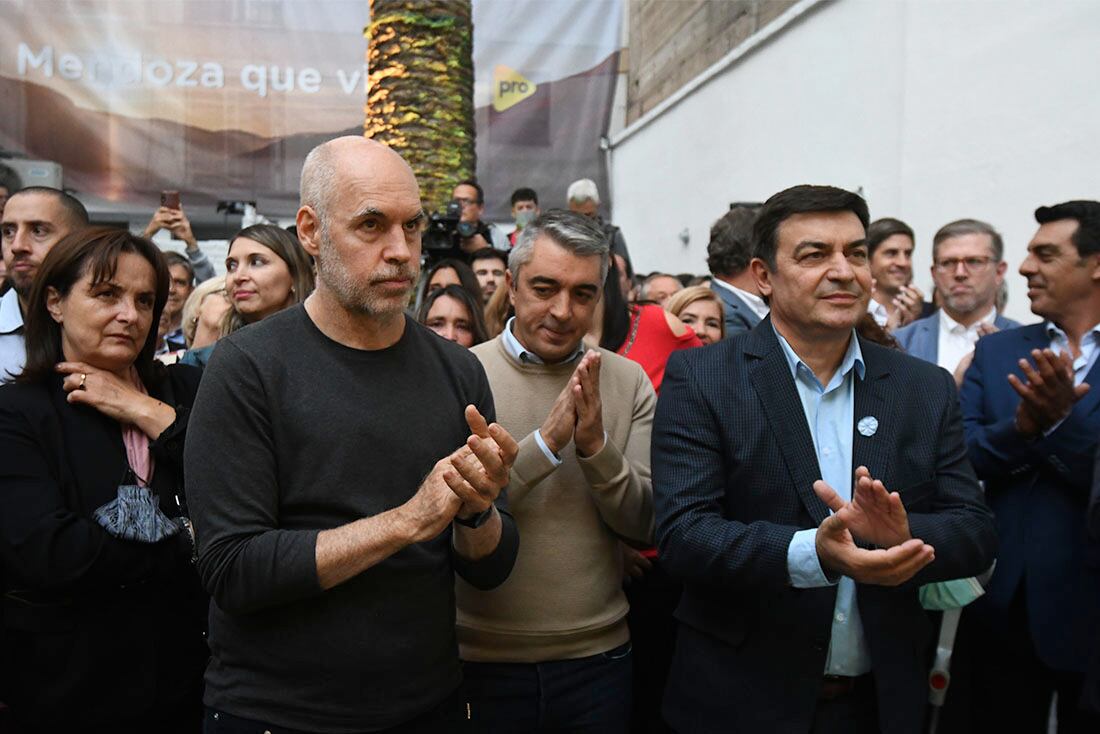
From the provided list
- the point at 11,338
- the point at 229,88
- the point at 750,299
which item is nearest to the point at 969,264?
the point at 750,299

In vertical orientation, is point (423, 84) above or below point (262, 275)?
above

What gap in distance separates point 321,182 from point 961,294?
127 inches

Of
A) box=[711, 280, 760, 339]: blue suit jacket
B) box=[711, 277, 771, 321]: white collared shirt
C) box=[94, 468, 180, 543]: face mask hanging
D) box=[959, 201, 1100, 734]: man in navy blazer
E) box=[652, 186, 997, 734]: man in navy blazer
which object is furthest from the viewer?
box=[711, 277, 771, 321]: white collared shirt

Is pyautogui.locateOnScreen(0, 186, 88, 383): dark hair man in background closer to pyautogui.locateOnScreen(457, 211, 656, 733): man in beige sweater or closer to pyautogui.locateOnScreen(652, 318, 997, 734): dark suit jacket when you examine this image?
pyautogui.locateOnScreen(457, 211, 656, 733): man in beige sweater

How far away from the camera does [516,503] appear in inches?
A: 92.4

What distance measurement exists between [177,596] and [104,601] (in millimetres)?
189

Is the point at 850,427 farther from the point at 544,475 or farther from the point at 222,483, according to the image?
the point at 222,483

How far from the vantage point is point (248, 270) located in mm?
3195

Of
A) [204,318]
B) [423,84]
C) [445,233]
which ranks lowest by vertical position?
[204,318]

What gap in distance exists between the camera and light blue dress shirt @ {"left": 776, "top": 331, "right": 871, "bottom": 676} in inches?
83.0

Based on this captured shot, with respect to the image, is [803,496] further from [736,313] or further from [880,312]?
[880,312]

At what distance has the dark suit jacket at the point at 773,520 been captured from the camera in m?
2.02

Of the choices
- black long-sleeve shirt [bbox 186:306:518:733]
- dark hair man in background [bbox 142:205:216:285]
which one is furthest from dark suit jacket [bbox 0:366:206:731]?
dark hair man in background [bbox 142:205:216:285]

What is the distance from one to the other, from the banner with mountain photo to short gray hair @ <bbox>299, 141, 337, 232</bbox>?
28.3ft
